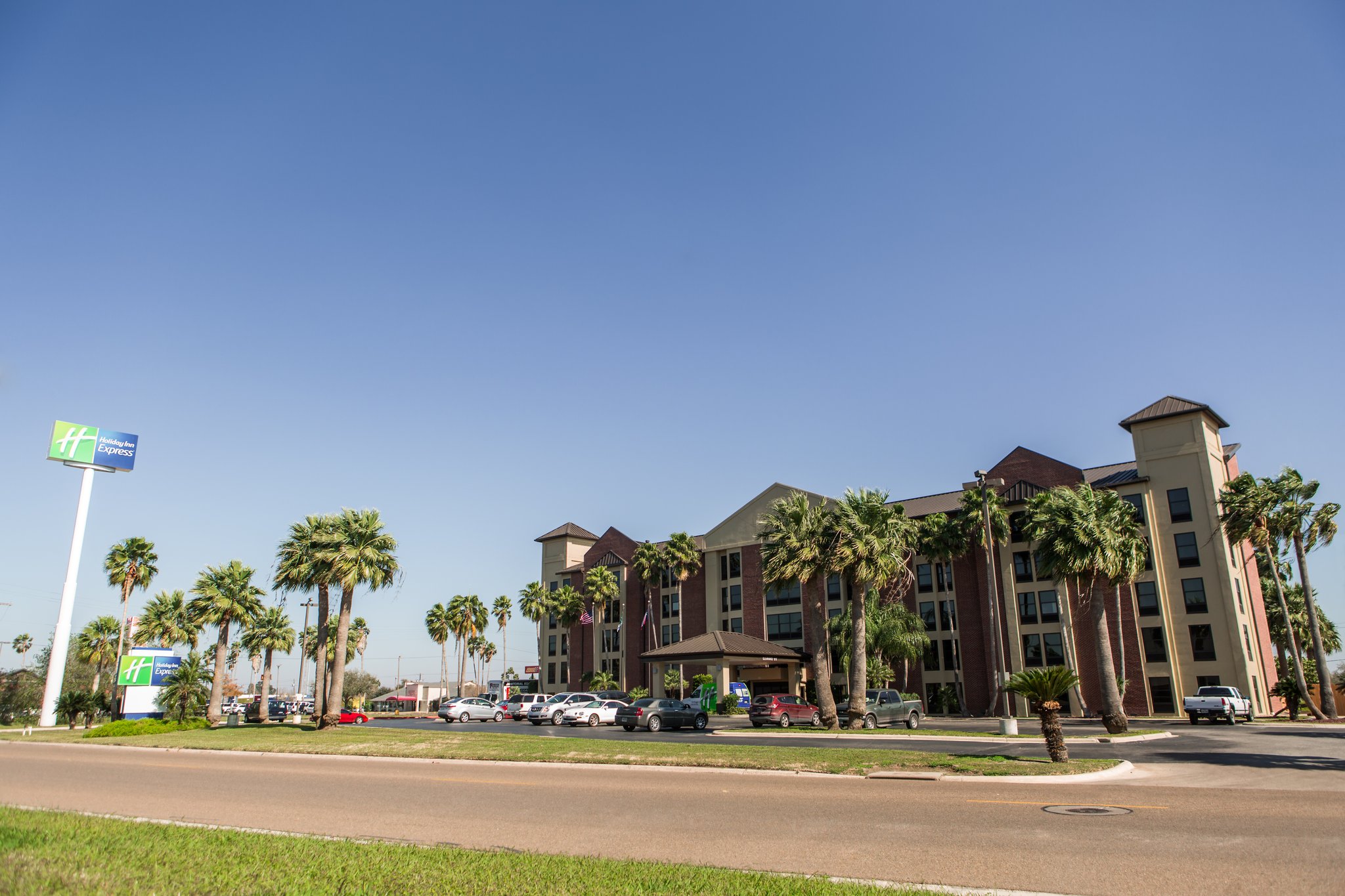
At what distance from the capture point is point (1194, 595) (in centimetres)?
4853

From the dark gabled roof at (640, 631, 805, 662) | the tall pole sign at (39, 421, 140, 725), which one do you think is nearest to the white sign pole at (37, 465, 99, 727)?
the tall pole sign at (39, 421, 140, 725)

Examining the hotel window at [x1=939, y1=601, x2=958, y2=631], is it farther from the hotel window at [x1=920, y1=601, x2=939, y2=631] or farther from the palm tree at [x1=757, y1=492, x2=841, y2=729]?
the palm tree at [x1=757, y1=492, x2=841, y2=729]

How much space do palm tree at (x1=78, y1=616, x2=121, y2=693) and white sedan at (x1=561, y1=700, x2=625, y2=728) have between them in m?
47.4

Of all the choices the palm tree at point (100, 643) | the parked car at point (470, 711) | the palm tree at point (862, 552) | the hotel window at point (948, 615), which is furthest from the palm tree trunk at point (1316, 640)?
the palm tree at point (100, 643)

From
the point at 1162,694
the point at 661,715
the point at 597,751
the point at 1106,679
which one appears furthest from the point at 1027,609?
the point at 597,751

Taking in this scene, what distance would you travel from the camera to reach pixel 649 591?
241 feet

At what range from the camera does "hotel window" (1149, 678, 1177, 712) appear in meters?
47.8

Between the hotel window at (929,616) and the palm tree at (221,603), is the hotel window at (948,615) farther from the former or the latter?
the palm tree at (221,603)

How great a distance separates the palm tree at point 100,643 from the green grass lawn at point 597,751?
116 ft

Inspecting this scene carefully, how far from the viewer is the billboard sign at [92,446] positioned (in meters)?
57.2

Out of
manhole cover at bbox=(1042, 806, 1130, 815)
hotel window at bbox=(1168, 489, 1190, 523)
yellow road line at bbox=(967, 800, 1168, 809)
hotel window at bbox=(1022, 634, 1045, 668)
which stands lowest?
yellow road line at bbox=(967, 800, 1168, 809)

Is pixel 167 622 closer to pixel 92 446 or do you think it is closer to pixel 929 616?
pixel 92 446

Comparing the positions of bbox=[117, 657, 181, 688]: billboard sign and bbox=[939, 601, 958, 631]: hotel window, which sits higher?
bbox=[939, 601, 958, 631]: hotel window

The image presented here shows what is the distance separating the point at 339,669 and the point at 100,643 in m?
40.8
